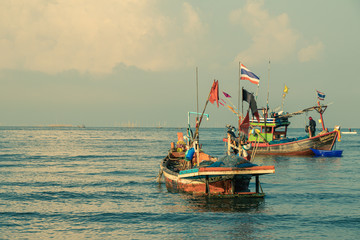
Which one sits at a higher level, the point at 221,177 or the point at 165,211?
the point at 221,177

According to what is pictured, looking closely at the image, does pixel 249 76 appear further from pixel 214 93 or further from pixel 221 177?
pixel 221 177

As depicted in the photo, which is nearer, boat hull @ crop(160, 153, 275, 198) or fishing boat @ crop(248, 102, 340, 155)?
boat hull @ crop(160, 153, 275, 198)

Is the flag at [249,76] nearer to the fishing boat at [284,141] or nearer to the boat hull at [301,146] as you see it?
the fishing boat at [284,141]

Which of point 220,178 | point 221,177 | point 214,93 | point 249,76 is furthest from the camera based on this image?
point 249,76

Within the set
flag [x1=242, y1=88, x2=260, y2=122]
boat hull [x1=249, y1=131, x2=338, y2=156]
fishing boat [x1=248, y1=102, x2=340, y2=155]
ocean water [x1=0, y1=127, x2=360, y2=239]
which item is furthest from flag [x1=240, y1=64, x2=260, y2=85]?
boat hull [x1=249, y1=131, x2=338, y2=156]

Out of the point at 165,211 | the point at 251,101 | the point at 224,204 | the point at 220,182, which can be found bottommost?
the point at 165,211

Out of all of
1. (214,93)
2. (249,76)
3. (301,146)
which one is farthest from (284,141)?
(214,93)

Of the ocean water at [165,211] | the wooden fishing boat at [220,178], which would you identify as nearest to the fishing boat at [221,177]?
the wooden fishing boat at [220,178]

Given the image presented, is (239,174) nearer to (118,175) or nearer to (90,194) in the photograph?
(90,194)

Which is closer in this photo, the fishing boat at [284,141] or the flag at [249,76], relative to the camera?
the flag at [249,76]

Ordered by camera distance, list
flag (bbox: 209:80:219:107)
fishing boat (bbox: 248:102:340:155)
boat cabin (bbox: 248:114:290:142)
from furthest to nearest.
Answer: boat cabin (bbox: 248:114:290:142) → fishing boat (bbox: 248:102:340:155) → flag (bbox: 209:80:219:107)

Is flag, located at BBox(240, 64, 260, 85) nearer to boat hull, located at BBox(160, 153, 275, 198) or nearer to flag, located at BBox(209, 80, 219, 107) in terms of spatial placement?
flag, located at BBox(209, 80, 219, 107)

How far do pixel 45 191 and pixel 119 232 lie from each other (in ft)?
36.5

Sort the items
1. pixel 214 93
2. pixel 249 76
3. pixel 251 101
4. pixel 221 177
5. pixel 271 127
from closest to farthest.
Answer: pixel 221 177, pixel 251 101, pixel 214 93, pixel 249 76, pixel 271 127
